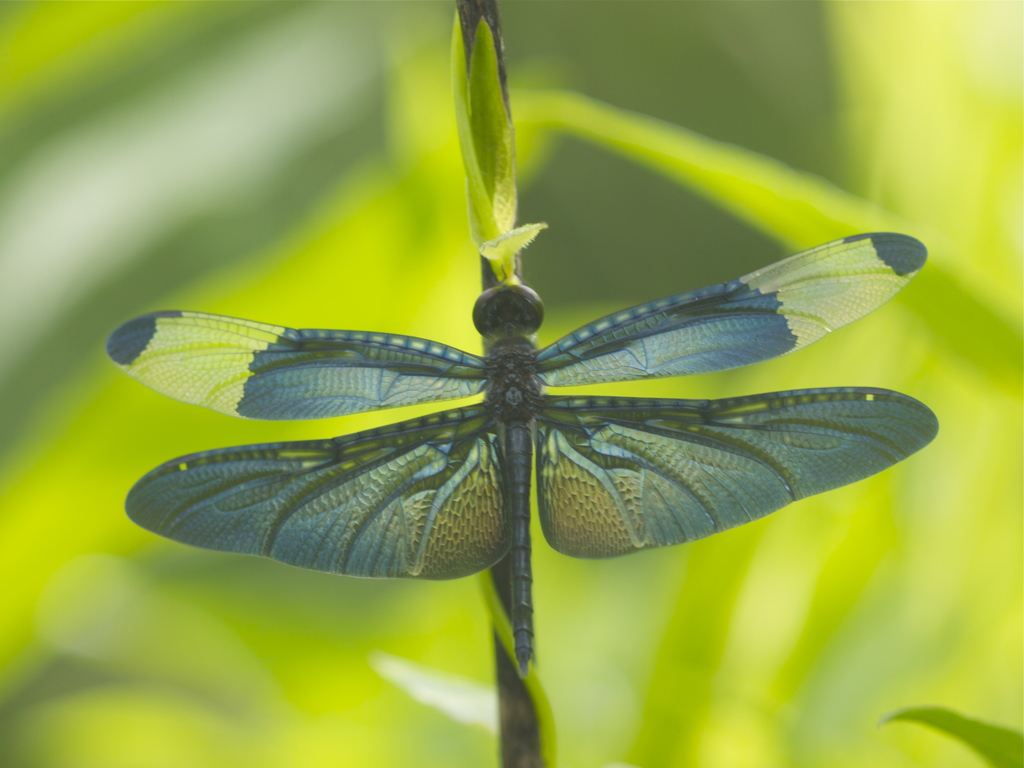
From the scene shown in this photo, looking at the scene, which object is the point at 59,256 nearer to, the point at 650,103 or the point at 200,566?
the point at 200,566

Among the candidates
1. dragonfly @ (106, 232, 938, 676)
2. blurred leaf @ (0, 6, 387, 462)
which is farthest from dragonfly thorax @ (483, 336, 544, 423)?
blurred leaf @ (0, 6, 387, 462)

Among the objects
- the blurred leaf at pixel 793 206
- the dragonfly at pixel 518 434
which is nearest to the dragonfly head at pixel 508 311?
the dragonfly at pixel 518 434

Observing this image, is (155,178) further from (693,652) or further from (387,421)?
(693,652)

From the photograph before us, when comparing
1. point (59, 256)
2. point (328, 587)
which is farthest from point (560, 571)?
point (59, 256)

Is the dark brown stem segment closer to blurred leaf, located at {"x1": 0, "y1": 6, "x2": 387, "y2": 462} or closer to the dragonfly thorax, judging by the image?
the dragonfly thorax

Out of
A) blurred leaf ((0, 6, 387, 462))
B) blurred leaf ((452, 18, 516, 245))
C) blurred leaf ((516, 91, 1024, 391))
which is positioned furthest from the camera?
blurred leaf ((0, 6, 387, 462))

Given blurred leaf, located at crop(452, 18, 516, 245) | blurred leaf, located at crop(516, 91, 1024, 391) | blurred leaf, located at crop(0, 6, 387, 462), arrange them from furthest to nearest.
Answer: blurred leaf, located at crop(0, 6, 387, 462)
blurred leaf, located at crop(516, 91, 1024, 391)
blurred leaf, located at crop(452, 18, 516, 245)
